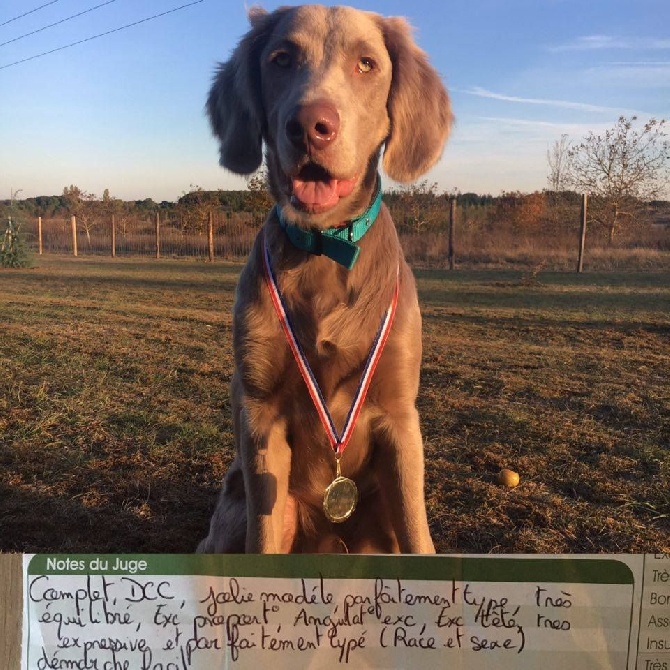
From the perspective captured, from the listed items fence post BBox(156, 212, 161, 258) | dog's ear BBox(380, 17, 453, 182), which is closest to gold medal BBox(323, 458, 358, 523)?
dog's ear BBox(380, 17, 453, 182)

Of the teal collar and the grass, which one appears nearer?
the teal collar

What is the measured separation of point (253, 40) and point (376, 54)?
0.47 m

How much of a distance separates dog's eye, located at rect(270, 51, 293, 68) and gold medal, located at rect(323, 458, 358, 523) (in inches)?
50.5

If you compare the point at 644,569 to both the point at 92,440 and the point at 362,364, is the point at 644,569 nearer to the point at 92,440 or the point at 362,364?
the point at 362,364

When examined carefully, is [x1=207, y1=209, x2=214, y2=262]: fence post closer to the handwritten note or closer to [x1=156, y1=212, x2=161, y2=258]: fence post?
[x1=156, y1=212, x2=161, y2=258]: fence post

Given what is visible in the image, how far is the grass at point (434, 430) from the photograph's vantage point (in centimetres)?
313

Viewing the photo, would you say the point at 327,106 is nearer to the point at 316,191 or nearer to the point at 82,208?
the point at 316,191

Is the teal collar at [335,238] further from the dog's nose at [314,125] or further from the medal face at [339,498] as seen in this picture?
the medal face at [339,498]

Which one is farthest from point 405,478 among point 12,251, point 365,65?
point 12,251

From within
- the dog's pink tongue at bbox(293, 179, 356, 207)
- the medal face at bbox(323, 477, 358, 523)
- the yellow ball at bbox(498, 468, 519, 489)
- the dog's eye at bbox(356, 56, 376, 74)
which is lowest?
the yellow ball at bbox(498, 468, 519, 489)

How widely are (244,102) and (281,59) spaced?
A: 197 millimetres

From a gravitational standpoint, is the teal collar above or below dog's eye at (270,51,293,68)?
below

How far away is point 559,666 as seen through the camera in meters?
1.21

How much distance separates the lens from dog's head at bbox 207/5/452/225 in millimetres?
1916
